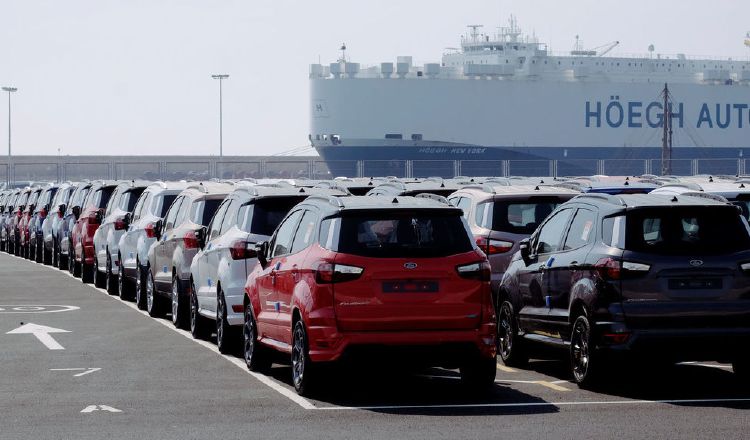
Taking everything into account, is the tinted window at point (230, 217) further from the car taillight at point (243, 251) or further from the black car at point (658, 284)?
the black car at point (658, 284)

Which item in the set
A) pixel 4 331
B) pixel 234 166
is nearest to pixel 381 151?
pixel 234 166

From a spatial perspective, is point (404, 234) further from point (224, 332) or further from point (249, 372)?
point (224, 332)

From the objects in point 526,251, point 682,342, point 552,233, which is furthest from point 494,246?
point 682,342

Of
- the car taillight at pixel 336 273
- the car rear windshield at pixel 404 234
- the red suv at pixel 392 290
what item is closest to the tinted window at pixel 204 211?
the red suv at pixel 392 290

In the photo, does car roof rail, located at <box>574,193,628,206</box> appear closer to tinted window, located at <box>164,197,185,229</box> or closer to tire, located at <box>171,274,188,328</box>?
tire, located at <box>171,274,188,328</box>

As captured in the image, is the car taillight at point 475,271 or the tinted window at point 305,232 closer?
the car taillight at point 475,271

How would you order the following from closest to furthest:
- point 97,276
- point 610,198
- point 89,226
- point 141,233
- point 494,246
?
point 610,198 < point 494,246 < point 141,233 < point 97,276 < point 89,226

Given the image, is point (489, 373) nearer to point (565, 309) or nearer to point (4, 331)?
point (565, 309)

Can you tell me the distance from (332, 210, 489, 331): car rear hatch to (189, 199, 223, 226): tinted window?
6508mm

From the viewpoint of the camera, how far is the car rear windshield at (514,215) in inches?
612

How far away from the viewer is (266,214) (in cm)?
1424

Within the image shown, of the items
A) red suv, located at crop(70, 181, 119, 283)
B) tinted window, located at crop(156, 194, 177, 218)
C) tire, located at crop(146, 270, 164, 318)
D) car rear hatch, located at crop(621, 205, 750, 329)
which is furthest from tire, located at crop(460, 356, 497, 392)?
red suv, located at crop(70, 181, 119, 283)

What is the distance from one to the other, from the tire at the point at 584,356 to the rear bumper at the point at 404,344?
3.11 feet

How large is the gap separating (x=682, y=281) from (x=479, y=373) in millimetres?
1638
